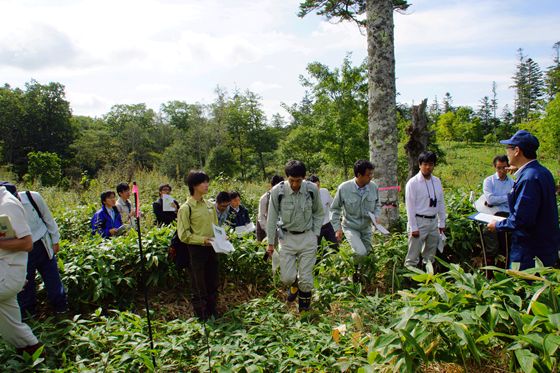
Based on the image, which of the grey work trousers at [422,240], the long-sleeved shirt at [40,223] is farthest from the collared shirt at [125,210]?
the grey work trousers at [422,240]

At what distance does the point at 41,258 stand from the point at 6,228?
3.61 feet

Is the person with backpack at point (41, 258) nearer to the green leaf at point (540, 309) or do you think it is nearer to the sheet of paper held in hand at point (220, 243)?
the sheet of paper held in hand at point (220, 243)

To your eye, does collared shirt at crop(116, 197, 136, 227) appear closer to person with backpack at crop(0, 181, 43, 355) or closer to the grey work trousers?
person with backpack at crop(0, 181, 43, 355)

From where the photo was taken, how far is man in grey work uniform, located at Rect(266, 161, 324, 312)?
4.34m

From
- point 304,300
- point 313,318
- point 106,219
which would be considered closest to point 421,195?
point 304,300

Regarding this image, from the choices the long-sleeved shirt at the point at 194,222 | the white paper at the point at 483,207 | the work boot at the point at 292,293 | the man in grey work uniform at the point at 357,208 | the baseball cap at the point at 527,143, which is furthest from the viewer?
the man in grey work uniform at the point at 357,208

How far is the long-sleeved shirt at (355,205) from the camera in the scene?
4996 mm

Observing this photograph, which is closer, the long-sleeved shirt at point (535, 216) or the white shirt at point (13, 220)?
the white shirt at point (13, 220)

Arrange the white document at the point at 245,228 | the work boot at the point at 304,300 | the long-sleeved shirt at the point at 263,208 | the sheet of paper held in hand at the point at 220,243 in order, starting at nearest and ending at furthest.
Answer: the sheet of paper held in hand at the point at 220,243, the work boot at the point at 304,300, the long-sleeved shirt at the point at 263,208, the white document at the point at 245,228

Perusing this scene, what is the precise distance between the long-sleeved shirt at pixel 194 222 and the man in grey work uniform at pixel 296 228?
0.73m

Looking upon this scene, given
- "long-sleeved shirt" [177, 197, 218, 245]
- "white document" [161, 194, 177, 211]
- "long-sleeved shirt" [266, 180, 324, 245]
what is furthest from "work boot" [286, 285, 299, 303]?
"white document" [161, 194, 177, 211]

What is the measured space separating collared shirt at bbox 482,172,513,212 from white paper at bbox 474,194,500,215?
0.10m

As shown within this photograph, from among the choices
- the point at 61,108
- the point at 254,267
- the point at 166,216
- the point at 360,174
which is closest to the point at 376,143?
the point at 360,174

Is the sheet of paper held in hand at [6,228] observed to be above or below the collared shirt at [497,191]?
above
